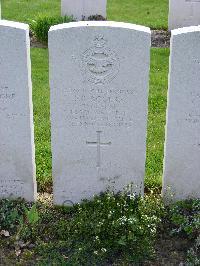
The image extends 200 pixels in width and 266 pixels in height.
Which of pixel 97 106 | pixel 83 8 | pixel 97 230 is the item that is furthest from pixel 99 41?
pixel 83 8

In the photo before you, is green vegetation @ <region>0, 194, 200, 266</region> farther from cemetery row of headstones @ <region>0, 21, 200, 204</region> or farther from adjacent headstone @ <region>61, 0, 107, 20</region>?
adjacent headstone @ <region>61, 0, 107, 20</region>

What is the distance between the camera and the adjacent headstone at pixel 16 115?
16.6 ft

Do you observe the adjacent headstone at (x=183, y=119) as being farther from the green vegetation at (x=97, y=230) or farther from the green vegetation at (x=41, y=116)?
the green vegetation at (x=41, y=116)

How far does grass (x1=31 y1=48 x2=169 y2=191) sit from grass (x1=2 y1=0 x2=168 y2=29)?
1.89 m

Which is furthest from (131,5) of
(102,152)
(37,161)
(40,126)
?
(102,152)

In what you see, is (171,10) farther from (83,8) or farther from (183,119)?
(183,119)

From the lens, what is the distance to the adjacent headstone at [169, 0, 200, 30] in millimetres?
10859

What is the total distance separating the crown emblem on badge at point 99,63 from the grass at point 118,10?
6.29 m

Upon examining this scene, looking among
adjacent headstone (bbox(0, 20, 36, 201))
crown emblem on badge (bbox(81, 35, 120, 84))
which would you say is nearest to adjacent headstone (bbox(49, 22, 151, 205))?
crown emblem on badge (bbox(81, 35, 120, 84))

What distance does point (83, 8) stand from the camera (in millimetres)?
11109

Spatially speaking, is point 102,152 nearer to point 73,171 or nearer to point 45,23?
point 73,171

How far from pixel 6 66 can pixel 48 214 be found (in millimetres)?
1390

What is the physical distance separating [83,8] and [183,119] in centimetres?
636

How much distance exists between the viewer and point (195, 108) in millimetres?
5203
